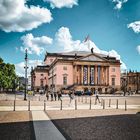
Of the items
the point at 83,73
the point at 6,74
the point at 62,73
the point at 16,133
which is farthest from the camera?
the point at 83,73

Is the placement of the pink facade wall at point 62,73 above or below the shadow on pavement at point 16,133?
above

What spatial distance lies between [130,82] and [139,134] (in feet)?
485

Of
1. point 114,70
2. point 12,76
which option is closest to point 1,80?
point 12,76

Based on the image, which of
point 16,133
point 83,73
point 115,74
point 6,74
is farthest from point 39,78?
point 16,133

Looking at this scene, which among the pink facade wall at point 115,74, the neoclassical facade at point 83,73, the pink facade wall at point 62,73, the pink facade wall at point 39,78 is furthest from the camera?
the pink facade wall at point 39,78

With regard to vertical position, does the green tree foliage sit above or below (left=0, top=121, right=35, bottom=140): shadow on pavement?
above

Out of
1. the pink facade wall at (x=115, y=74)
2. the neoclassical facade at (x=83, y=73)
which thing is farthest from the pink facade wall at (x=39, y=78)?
the pink facade wall at (x=115, y=74)

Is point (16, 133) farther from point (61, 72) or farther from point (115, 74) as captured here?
point (115, 74)

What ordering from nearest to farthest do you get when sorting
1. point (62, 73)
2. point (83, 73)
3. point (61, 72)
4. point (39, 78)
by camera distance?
point (61, 72)
point (62, 73)
point (83, 73)
point (39, 78)

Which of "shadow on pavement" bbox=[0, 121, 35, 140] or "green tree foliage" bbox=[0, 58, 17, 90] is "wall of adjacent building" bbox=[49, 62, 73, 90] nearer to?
"green tree foliage" bbox=[0, 58, 17, 90]

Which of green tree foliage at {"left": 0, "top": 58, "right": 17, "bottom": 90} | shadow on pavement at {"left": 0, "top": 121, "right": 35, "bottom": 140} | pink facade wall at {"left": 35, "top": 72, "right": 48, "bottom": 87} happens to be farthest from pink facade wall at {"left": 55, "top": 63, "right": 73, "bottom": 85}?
shadow on pavement at {"left": 0, "top": 121, "right": 35, "bottom": 140}

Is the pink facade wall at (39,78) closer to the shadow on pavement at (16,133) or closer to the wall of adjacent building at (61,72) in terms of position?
the wall of adjacent building at (61,72)

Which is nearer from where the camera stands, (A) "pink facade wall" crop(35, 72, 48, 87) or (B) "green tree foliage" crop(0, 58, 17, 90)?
(B) "green tree foliage" crop(0, 58, 17, 90)

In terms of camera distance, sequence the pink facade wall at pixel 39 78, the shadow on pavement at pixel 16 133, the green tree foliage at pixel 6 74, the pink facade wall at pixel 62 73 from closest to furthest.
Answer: the shadow on pavement at pixel 16 133
the green tree foliage at pixel 6 74
the pink facade wall at pixel 62 73
the pink facade wall at pixel 39 78
